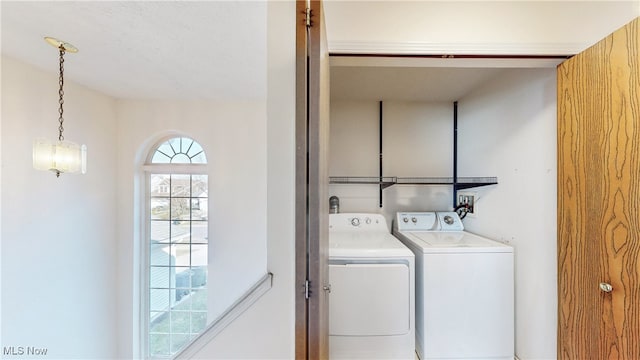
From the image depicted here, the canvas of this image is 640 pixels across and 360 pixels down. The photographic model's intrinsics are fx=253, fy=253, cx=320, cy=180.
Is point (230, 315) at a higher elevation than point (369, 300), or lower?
higher

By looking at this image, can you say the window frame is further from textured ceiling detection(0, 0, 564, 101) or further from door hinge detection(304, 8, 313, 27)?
door hinge detection(304, 8, 313, 27)

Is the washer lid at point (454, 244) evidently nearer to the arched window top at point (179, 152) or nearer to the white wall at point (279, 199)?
the white wall at point (279, 199)

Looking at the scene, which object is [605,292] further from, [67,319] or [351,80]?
[67,319]

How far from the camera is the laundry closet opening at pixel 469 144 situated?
152 cm

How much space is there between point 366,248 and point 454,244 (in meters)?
0.63

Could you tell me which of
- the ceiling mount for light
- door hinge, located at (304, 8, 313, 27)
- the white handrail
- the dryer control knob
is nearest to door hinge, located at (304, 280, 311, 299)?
the white handrail

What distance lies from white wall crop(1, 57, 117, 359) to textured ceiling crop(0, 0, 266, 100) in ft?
0.94

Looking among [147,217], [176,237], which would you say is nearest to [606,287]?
[176,237]

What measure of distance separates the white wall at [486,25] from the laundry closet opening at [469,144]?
7 cm

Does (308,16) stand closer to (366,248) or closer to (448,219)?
(366,248)

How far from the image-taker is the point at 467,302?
1.68m

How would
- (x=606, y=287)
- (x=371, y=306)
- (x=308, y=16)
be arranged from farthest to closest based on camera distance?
(x=371, y=306) → (x=606, y=287) → (x=308, y=16)

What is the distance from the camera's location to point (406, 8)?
132cm

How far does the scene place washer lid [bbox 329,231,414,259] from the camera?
169cm
